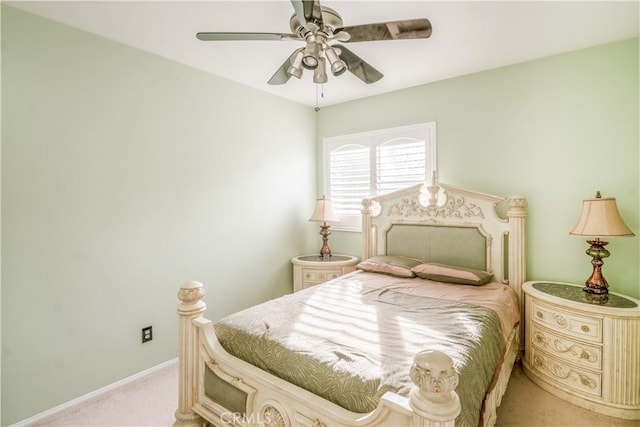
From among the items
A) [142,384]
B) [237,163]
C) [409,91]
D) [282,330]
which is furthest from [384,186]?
[142,384]

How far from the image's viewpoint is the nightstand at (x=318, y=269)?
3.41 meters

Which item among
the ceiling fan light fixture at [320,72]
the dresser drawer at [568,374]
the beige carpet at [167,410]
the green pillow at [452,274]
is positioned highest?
the ceiling fan light fixture at [320,72]

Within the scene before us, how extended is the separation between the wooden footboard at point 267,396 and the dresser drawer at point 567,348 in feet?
5.62

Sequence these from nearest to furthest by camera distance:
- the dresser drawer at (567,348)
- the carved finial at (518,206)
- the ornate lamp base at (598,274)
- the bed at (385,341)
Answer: the bed at (385,341), the dresser drawer at (567,348), the ornate lamp base at (598,274), the carved finial at (518,206)

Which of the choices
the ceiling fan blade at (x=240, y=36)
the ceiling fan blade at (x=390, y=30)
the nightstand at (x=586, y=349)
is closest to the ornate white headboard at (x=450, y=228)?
the nightstand at (x=586, y=349)

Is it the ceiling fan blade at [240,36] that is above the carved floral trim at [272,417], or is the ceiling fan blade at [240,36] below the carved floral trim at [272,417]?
above

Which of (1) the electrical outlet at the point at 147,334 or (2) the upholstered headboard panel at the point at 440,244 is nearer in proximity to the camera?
(1) the electrical outlet at the point at 147,334

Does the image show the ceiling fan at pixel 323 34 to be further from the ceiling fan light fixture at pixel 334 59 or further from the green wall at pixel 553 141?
the green wall at pixel 553 141

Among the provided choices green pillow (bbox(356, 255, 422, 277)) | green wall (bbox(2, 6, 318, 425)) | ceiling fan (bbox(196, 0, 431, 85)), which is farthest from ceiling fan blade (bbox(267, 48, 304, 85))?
green pillow (bbox(356, 255, 422, 277))

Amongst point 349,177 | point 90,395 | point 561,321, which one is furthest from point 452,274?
point 90,395

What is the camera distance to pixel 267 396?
1.47 m

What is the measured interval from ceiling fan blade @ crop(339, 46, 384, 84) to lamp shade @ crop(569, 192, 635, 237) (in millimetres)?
1749

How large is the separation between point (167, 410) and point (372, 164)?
2.96 meters

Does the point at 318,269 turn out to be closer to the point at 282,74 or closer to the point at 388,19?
the point at 282,74
